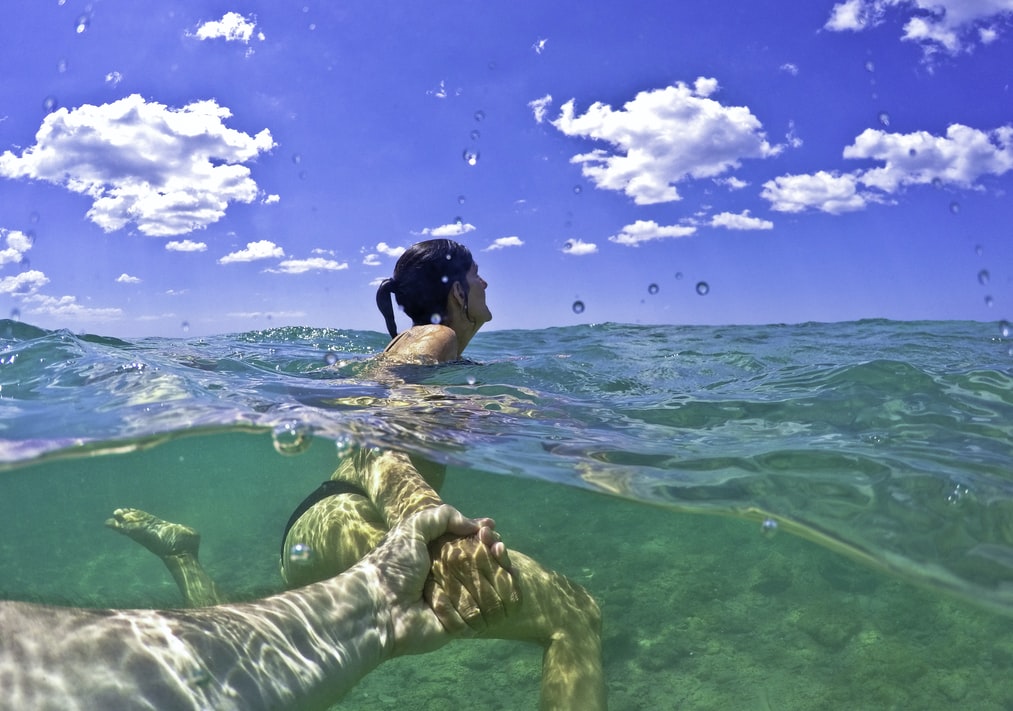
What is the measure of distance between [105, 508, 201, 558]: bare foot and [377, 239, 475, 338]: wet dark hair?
130 inches

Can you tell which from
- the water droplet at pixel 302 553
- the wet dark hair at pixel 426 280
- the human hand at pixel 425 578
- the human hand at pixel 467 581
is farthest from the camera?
the wet dark hair at pixel 426 280

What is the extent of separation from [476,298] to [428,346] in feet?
2.91

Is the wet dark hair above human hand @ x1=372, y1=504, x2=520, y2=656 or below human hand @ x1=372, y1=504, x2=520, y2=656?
above

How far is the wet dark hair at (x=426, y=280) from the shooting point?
6.89m

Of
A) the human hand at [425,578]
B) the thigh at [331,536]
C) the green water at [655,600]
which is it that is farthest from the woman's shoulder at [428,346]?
the human hand at [425,578]

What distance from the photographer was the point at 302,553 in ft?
14.1

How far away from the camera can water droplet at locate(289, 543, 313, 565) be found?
4.26 meters

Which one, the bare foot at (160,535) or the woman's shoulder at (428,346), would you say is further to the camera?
the bare foot at (160,535)

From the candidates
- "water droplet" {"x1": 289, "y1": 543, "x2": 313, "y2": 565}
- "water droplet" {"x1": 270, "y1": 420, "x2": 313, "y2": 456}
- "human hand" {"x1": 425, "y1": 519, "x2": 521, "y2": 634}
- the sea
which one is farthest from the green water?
"human hand" {"x1": 425, "y1": 519, "x2": 521, "y2": 634}

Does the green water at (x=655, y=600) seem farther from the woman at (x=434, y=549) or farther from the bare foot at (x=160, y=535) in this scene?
the woman at (x=434, y=549)

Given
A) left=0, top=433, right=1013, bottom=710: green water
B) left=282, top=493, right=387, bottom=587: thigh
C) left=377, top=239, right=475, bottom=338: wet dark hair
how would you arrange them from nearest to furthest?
left=282, top=493, right=387, bottom=587: thigh < left=0, top=433, right=1013, bottom=710: green water < left=377, top=239, right=475, bottom=338: wet dark hair

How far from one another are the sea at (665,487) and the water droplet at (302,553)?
777 millimetres

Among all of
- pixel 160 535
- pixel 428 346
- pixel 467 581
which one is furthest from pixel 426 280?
pixel 467 581

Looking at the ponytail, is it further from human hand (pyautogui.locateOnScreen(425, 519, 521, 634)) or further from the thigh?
human hand (pyautogui.locateOnScreen(425, 519, 521, 634))
